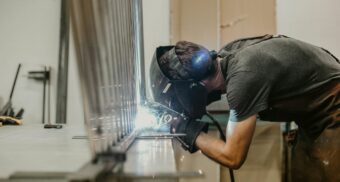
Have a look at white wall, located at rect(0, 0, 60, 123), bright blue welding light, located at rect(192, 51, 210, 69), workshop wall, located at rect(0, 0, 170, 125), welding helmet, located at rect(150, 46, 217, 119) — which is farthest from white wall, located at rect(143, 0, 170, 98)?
bright blue welding light, located at rect(192, 51, 210, 69)

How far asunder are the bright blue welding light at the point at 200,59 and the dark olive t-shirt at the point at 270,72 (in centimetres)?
9

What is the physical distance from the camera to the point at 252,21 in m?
2.51

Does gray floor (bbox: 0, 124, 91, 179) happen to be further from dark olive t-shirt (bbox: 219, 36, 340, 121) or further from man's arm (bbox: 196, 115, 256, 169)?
dark olive t-shirt (bbox: 219, 36, 340, 121)

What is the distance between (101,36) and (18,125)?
5.33ft

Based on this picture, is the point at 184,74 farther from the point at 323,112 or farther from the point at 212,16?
the point at 212,16

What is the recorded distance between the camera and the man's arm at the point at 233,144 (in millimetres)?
1460

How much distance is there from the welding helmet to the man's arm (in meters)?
0.18

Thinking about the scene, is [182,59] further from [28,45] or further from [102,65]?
[28,45]

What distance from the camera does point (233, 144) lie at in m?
1.48

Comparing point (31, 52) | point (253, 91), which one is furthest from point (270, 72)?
point (31, 52)

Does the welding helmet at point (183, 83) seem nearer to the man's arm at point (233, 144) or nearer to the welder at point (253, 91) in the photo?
the welder at point (253, 91)

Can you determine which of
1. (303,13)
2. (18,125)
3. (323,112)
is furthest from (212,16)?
(18,125)

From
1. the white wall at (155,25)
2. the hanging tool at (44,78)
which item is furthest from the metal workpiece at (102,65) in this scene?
the hanging tool at (44,78)

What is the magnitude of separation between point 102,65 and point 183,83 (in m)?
0.87
